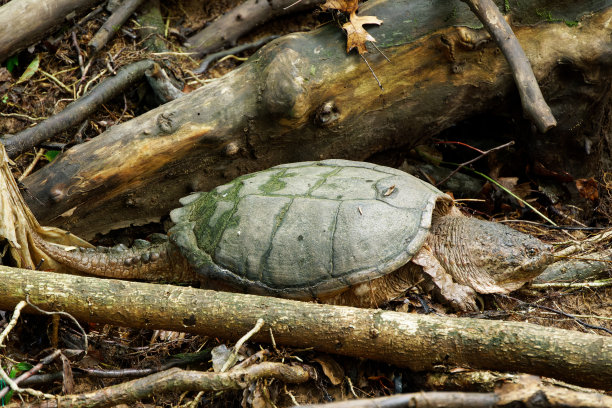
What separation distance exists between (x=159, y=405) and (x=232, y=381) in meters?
0.57

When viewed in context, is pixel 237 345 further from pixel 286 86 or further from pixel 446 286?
pixel 286 86

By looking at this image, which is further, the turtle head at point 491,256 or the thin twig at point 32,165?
the thin twig at point 32,165

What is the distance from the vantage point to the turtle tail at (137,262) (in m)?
3.36

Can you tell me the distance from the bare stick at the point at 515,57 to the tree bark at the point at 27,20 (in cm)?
318

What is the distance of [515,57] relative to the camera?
11.2 ft

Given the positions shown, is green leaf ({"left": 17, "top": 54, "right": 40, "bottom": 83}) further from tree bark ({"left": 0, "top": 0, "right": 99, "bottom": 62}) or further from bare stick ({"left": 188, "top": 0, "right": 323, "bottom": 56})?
bare stick ({"left": 188, "top": 0, "right": 323, "bottom": 56})

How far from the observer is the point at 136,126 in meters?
3.70

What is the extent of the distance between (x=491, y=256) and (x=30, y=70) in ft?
12.6

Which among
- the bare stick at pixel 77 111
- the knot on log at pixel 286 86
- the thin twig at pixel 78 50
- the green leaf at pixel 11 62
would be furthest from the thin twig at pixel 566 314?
the green leaf at pixel 11 62

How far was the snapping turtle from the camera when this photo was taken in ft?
9.60

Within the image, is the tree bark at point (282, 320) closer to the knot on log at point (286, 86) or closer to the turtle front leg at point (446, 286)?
the turtle front leg at point (446, 286)

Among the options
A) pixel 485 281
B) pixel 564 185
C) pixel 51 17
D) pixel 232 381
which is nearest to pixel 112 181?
pixel 51 17

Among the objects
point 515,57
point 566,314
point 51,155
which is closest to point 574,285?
point 566,314

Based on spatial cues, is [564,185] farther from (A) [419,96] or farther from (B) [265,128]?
(B) [265,128]
